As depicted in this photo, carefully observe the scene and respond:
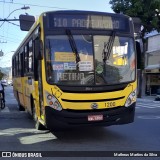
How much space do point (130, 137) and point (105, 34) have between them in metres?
2.89

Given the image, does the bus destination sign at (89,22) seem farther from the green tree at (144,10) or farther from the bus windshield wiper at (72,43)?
the green tree at (144,10)

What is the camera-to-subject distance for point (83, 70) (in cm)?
969

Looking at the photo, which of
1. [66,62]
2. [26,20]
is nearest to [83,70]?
[66,62]

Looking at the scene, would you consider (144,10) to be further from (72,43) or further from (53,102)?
(53,102)

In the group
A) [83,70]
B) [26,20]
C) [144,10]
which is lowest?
[83,70]

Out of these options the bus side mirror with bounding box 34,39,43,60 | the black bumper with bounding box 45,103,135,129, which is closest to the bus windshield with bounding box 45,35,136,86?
the bus side mirror with bounding box 34,39,43,60

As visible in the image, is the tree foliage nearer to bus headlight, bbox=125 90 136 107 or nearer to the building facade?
the building facade

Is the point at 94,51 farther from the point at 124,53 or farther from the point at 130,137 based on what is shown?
the point at 130,137

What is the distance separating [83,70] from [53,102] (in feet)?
3.56

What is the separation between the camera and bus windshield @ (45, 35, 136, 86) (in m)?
9.61

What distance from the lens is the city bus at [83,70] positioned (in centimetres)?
949

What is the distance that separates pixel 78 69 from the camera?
381 inches

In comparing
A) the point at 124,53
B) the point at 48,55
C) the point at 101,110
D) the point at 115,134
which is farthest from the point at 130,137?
the point at 48,55

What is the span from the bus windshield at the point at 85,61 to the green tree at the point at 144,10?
88.8 feet
